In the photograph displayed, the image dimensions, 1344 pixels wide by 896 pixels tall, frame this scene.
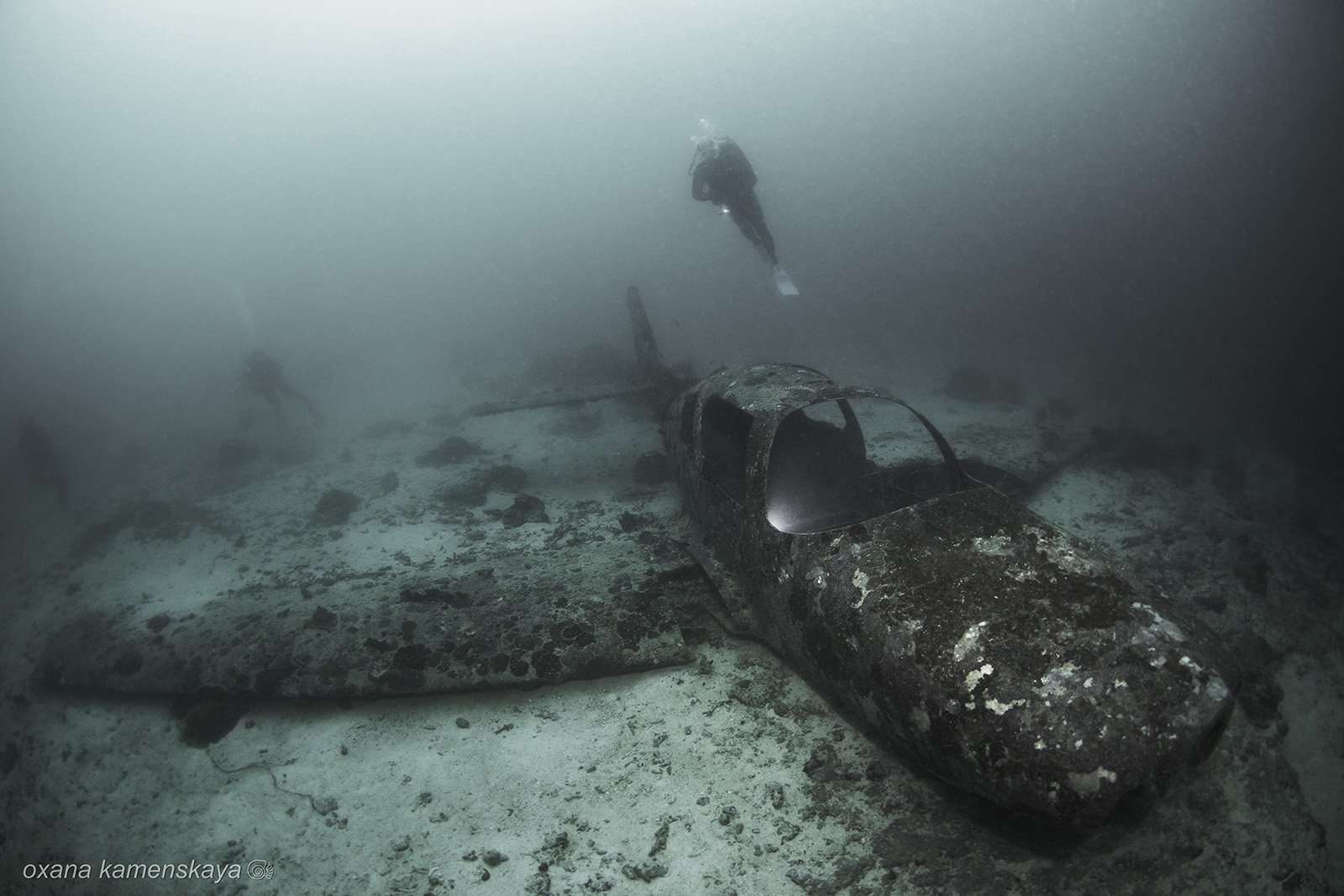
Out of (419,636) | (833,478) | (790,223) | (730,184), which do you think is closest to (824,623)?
(833,478)

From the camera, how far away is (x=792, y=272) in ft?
169

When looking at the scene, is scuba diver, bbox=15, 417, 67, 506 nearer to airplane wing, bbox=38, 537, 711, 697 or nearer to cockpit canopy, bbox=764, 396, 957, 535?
airplane wing, bbox=38, 537, 711, 697

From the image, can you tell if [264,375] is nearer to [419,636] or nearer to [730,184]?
[730,184]

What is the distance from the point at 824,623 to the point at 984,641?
84 centimetres

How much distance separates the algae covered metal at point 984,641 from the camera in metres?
2.08

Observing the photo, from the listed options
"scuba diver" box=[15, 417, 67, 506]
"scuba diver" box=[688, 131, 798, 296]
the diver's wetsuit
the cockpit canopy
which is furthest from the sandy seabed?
the diver's wetsuit

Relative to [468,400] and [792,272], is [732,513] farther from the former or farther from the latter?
[792,272]

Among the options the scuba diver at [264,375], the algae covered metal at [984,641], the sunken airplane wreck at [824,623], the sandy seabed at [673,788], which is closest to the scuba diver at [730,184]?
the sunken airplane wreck at [824,623]

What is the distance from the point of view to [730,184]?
38.3 feet

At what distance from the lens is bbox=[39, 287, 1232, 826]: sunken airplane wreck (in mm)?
2152

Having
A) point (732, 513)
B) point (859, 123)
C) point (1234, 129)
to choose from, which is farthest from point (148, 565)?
point (859, 123)

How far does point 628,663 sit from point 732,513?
1.41 meters

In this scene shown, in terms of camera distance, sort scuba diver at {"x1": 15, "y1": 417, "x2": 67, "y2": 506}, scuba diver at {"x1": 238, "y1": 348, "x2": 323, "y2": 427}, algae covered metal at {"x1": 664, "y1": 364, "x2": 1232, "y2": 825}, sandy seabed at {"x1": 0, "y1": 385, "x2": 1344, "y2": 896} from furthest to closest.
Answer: scuba diver at {"x1": 238, "y1": 348, "x2": 323, "y2": 427} < scuba diver at {"x1": 15, "y1": 417, "x2": 67, "y2": 506} < sandy seabed at {"x1": 0, "y1": 385, "x2": 1344, "y2": 896} < algae covered metal at {"x1": 664, "y1": 364, "x2": 1232, "y2": 825}

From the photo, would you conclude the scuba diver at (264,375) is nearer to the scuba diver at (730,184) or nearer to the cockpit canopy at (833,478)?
the scuba diver at (730,184)
